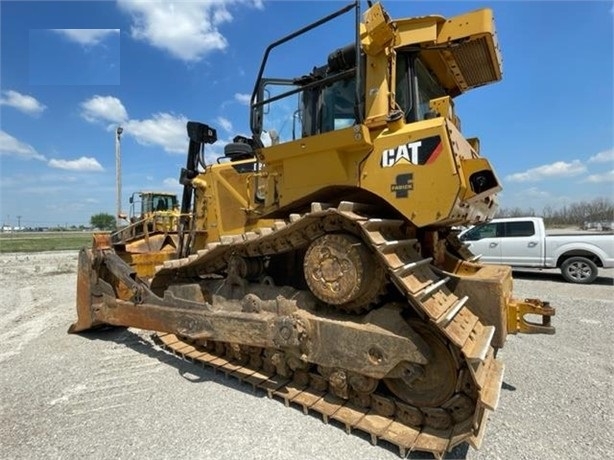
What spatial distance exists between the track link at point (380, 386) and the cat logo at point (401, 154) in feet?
1.44

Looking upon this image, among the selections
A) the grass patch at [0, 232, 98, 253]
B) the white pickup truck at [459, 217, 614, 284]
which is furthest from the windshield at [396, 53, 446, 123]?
the grass patch at [0, 232, 98, 253]

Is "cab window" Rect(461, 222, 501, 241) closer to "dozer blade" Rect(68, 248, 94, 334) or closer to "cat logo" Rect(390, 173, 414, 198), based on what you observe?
"cat logo" Rect(390, 173, 414, 198)

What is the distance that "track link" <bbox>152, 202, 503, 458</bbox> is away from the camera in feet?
8.73

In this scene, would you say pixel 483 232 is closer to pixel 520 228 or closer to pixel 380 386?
pixel 520 228

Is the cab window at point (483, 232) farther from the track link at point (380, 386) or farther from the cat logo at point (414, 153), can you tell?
the cat logo at point (414, 153)

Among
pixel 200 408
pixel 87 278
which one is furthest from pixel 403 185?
pixel 87 278

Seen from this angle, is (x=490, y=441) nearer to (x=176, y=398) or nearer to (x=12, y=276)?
(x=176, y=398)

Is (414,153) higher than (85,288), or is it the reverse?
(414,153)

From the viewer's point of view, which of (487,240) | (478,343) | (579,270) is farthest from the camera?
(487,240)

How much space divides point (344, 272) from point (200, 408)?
1.84m

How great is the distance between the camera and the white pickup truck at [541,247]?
1055cm

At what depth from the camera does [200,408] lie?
3355mm

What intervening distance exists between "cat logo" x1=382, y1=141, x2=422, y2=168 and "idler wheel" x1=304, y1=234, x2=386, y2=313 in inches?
28.4

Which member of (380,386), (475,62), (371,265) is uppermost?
(475,62)
